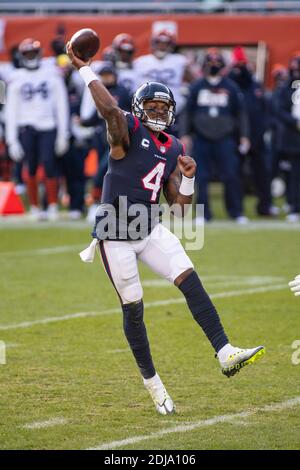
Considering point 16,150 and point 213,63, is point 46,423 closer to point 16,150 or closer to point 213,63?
point 213,63

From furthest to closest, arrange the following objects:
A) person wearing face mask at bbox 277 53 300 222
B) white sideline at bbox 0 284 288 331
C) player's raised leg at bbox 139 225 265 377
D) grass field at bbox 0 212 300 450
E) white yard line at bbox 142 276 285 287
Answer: person wearing face mask at bbox 277 53 300 222
white yard line at bbox 142 276 285 287
white sideline at bbox 0 284 288 331
player's raised leg at bbox 139 225 265 377
grass field at bbox 0 212 300 450

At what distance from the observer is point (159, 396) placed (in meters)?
5.33

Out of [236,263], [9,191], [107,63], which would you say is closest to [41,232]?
[9,191]

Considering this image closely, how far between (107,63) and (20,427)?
28.7 feet

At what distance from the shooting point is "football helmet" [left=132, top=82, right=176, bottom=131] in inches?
215

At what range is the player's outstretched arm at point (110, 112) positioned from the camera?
517 centimetres

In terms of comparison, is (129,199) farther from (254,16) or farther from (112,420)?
(254,16)

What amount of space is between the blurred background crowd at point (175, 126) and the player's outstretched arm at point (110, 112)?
7424 millimetres

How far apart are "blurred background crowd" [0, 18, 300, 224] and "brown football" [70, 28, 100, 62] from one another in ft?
24.2

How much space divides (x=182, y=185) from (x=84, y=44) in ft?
2.74

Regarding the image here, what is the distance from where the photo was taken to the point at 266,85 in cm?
1794

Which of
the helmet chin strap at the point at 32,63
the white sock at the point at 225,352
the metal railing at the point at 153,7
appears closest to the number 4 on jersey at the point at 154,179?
the white sock at the point at 225,352

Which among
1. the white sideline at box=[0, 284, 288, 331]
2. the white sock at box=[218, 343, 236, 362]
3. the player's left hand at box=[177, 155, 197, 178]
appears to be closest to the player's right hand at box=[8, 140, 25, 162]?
the white sideline at box=[0, 284, 288, 331]

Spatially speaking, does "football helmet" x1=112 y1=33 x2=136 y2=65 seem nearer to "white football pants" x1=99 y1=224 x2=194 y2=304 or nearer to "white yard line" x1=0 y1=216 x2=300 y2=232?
"white yard line" x1=0 y1=216 x2=300 y2=232
